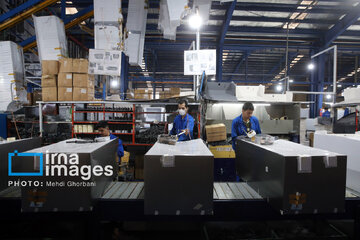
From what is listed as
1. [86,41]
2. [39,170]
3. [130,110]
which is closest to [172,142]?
[39,170]

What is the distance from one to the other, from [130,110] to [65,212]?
3.60m

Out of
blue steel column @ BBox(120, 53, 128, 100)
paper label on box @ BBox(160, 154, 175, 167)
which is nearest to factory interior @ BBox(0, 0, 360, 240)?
paper label on box @ BBox(160, 154, 175, 167)

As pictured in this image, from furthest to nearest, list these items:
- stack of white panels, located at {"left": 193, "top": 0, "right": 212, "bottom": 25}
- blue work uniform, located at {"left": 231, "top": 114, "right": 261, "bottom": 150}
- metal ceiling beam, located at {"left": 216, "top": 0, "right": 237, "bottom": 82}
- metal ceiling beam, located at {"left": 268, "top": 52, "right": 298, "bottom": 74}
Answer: metal ceiling beam, located at {"left": 268, "top": 52, "right": 298, "bottom": 74} < metal ceiling beam, located at {"left": 216, "top": 0, "right": 237, "bottom": 82} < blue work uniform, located at {"left": 231, "top": 114, "right": 261, "bottom": 150} < stack of white panels, located at {"left": 193, "top": 0, "right": 212, "bottom": 25}

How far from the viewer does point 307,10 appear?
749cm

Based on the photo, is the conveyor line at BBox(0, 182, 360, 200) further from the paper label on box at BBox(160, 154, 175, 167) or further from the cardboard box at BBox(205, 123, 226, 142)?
the cardboard box at BBox(205, 123, 226, 142)

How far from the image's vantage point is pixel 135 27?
5.13 meters

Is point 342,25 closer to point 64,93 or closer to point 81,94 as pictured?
point 81,94

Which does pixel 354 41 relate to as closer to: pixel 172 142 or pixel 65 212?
pixel 172 142

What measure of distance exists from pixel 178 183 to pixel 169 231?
2.40 ft

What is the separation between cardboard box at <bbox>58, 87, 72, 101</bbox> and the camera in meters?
4.47

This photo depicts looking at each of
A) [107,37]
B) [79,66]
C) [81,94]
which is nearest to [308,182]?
[107,37]

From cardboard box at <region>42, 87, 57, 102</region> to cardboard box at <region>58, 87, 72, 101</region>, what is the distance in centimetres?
13

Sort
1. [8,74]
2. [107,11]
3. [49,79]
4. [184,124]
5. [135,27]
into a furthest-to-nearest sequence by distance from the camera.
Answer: [135,27], [49,79], [8,74], [107,11], [184,124]

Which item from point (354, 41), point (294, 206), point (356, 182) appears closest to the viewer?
point (294, 206)
